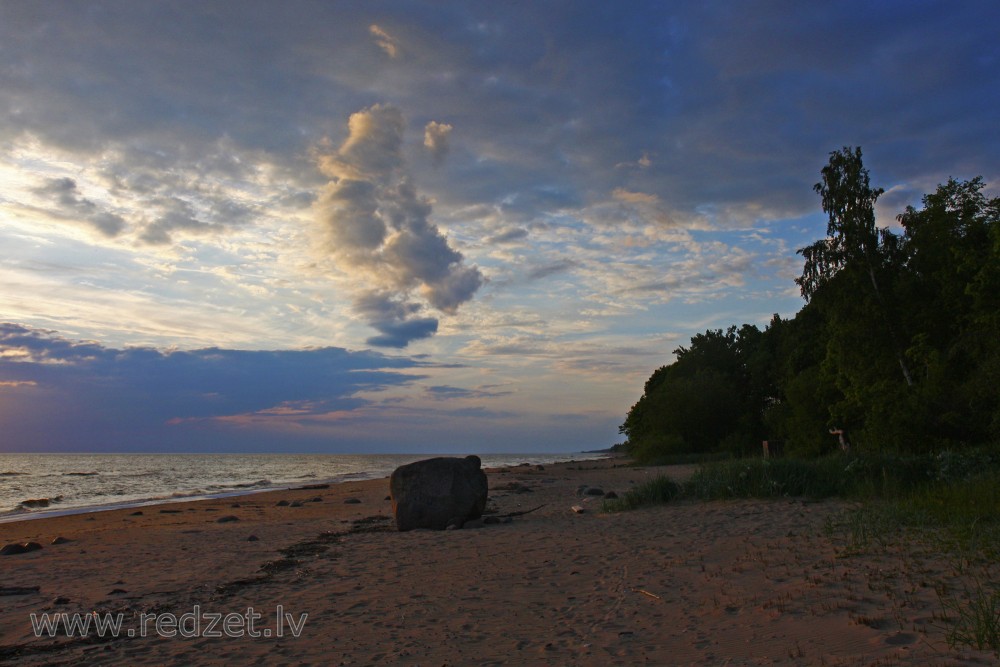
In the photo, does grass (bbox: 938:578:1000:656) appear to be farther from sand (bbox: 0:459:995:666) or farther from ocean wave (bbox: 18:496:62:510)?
ocean wave (bbox: 18:496:62:510)

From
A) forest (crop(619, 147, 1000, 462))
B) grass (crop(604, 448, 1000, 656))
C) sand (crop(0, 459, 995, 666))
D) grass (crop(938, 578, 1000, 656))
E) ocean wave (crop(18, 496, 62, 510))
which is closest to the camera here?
grass (crop(938, 578, 1000, 656))

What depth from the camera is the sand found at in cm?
568

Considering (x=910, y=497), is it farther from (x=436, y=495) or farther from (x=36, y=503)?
(x=36, y=503)

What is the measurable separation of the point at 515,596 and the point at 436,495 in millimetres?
7030

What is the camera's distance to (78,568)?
10648 millimetres

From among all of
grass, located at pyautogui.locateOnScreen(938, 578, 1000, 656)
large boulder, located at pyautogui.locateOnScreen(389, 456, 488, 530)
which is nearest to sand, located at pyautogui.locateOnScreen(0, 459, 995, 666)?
grass, located at pyautogui.locateOnScreen(938, 578, 1000, 656)

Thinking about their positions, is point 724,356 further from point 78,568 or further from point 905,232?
point 78,568

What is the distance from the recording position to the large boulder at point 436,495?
14555 mm

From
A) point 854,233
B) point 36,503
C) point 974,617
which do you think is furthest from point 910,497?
point 36,503

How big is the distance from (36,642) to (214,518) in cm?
1303

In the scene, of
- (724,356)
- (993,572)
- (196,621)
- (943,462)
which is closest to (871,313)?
(943,462)

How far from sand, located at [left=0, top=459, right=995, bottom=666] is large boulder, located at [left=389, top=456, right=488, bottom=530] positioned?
0.94 metres

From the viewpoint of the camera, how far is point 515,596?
310 inches

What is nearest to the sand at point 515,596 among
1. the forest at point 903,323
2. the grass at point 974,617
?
the grass at point 974,617
